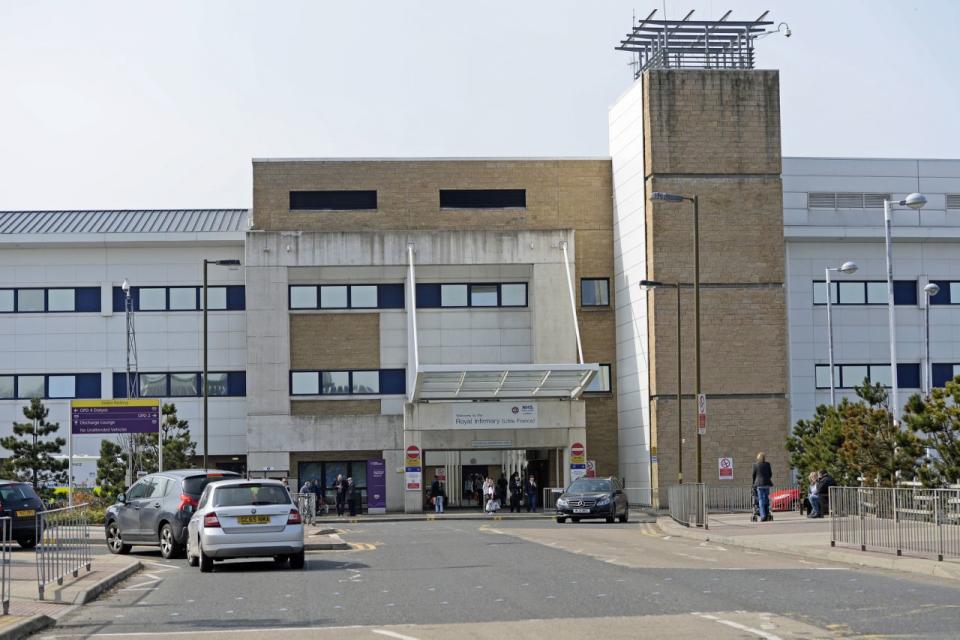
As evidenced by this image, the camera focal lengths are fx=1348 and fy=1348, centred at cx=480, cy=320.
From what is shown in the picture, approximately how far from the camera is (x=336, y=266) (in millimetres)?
56656

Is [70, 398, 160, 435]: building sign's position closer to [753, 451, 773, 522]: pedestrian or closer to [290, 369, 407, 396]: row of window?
[290, 369, 407, 396]: row of window

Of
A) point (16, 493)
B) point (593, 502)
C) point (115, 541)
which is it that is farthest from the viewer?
point (593, 502)

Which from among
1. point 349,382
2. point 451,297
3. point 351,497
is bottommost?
point 351,497

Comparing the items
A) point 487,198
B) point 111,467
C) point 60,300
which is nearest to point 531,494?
point 487,198

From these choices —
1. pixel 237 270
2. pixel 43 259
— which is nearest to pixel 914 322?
pixel 237 270

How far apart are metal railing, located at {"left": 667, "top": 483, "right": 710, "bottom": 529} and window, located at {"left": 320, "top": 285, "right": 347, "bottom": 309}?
2567 centimetres

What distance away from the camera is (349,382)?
189 feet

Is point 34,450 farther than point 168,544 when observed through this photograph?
Yes

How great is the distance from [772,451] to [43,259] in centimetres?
3215

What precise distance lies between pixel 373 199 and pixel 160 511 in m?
34.3

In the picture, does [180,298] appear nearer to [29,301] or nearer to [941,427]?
[29,301]

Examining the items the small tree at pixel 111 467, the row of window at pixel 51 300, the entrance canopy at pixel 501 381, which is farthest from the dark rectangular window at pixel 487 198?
the small tree at pixel 111 467

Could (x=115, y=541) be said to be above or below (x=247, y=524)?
below

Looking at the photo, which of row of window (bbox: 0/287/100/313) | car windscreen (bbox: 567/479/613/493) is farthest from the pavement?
row of window (bbox: 0/287/100/313)
